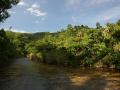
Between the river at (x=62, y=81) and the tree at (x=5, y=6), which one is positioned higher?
the tree at (x=5, y=6)

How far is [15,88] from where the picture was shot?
25984 mm

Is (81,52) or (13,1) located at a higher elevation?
(13,1)

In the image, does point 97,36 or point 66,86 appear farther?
point 97,36

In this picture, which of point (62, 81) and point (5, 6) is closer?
point (62, 81)

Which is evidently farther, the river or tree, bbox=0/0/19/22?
tree, bbox=0/0/19/22

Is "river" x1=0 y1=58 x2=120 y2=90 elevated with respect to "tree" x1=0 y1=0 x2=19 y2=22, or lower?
lower

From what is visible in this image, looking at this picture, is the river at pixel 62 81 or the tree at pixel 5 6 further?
the tree at pixel 5 6

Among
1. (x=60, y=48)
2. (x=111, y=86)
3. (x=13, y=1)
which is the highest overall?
(x=13, y=1)

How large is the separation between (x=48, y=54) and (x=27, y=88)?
4099cm

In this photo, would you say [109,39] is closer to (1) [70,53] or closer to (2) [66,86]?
(1) [70,53]

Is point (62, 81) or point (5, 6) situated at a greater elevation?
point (5, 6)

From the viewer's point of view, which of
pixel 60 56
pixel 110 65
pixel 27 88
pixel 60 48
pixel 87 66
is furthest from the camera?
pixel 60 48

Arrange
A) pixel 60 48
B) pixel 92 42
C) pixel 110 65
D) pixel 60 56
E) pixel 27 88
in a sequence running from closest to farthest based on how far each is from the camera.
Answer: pixel 27 88 → pixel 110 65 → pixel 92 42 → pixel 60 56 → pixel 60 48

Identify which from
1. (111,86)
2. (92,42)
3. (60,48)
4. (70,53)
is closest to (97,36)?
(92,42)
